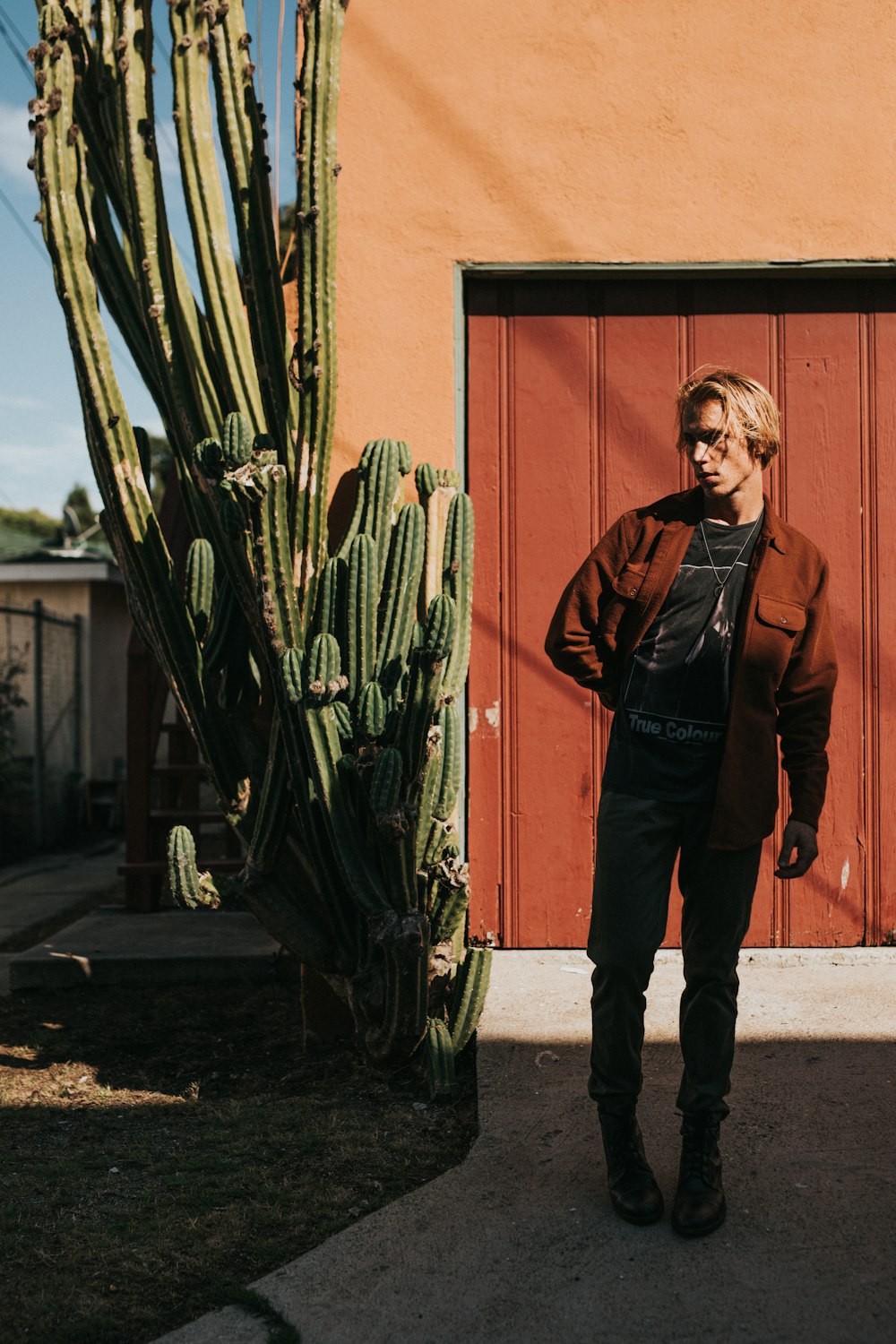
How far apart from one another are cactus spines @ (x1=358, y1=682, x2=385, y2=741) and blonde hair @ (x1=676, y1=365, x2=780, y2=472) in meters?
1.17

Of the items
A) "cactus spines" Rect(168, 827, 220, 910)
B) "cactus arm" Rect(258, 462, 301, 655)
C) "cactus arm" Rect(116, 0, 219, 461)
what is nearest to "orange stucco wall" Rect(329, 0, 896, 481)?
"cactus arm" Rect(116, 0, 219, 461)

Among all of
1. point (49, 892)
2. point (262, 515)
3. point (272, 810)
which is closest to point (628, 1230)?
point (272, 810)

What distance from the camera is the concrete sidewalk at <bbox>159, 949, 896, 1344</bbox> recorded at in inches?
94.0

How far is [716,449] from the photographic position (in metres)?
2.80

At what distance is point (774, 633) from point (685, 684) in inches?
9.2

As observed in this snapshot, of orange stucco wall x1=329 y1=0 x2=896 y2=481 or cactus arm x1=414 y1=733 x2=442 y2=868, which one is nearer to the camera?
cactus arm x1=414 y1=733 x2=442 y2=868

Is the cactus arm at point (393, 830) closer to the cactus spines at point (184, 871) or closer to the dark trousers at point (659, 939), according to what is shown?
the cactus spines at point (184, 871)

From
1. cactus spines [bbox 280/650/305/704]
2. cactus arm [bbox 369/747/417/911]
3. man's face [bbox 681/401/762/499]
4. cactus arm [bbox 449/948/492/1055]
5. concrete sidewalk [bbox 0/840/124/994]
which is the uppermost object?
man's face [bbox 681/401/762/499]

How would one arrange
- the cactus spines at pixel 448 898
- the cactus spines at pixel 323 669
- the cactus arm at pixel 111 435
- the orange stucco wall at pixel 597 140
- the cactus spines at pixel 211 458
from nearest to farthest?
the cactus spines at pixel 323 669 → the cactus spines at pixel 211 458 → the cactus spines at pixel 448 898 → the cactus arm at pixel 111 435 → the orange stucco wall at pixel 597 140

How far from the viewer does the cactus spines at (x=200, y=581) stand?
3.77 meters

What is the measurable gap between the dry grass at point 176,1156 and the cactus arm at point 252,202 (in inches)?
81.3

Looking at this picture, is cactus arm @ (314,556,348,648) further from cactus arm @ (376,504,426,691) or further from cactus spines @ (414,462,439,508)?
cactus spines @ (414,462,439,508)

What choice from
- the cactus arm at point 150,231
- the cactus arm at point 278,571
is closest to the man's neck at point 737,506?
the cactus arm at point 278,571

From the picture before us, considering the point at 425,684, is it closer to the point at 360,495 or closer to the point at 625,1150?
the point at 360,495
